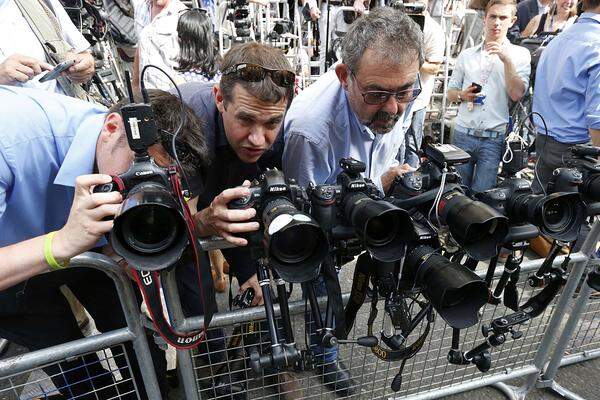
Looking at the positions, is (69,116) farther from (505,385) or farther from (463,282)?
(505,385)

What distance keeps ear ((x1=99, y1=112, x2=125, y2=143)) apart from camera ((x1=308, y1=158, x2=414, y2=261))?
64 cm

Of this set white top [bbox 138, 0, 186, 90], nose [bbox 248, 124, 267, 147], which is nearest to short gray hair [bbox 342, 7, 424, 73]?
nose [bbox 248, 124, 267, 147]

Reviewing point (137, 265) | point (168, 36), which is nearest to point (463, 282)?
point (137, 265)

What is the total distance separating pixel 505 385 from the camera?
2.20 m

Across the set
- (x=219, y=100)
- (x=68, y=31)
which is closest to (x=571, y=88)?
(x=219, y=100)

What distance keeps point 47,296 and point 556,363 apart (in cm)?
251

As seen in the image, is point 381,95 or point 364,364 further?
point 364,364

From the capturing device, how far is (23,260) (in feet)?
3.36

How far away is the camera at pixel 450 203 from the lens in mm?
1121

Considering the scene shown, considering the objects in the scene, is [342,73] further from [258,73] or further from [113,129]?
[113,129]

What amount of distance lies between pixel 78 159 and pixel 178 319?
596 mm

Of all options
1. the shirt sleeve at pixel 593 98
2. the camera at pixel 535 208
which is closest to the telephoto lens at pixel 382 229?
the camera at pixel 535 208

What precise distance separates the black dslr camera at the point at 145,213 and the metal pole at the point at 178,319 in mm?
123

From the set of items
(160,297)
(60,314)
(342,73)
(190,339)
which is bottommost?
(60,314)
